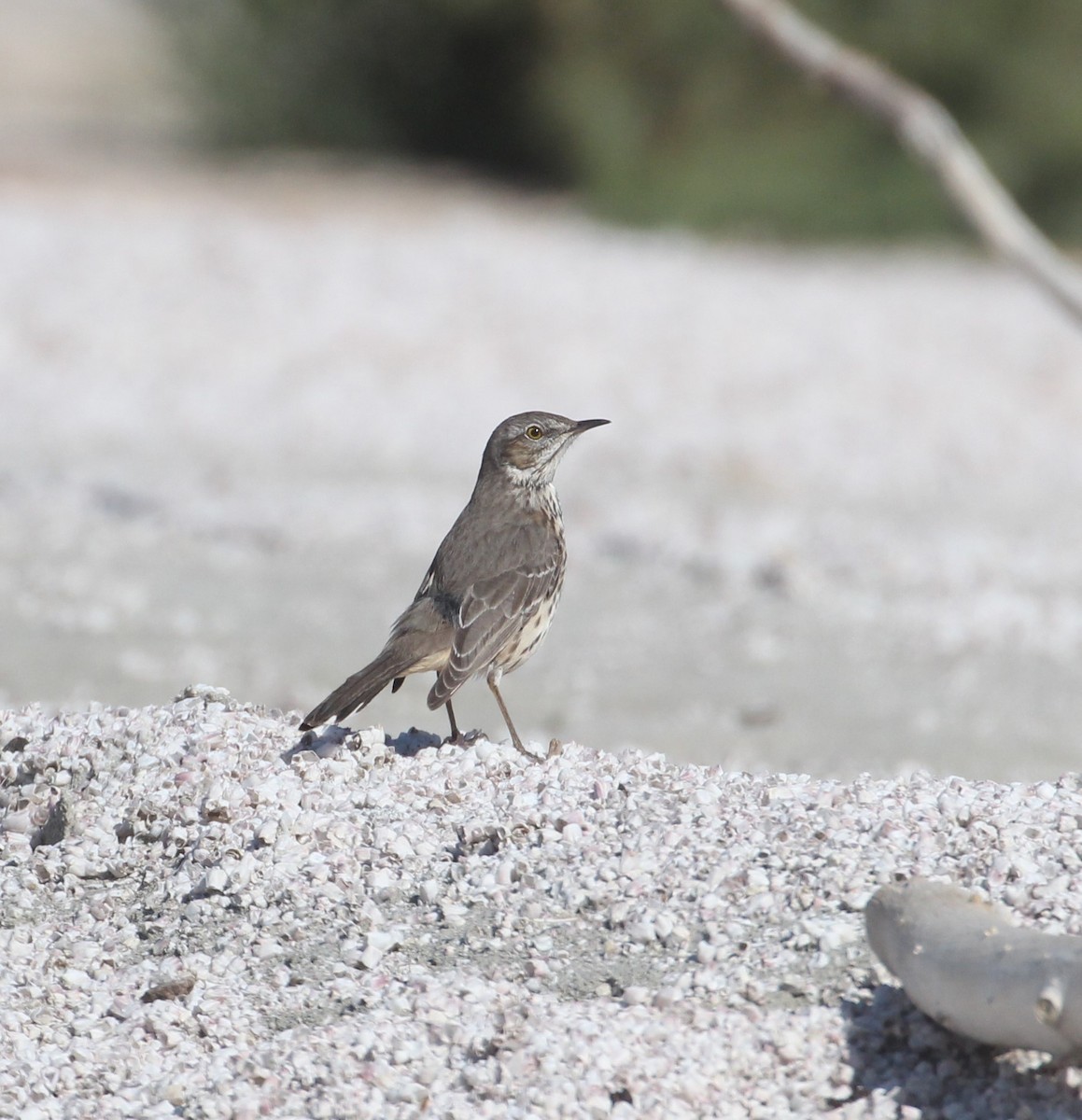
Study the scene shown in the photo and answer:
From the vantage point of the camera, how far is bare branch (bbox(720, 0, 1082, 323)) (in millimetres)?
10078

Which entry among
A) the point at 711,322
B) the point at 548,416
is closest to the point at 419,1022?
the point at 548,416

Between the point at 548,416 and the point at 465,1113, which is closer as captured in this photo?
the point at 465,1113

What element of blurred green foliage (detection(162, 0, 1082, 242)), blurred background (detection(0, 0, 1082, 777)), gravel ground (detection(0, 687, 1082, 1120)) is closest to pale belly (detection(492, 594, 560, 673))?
gravel ground (detection(0, 687, 1082, 1120))

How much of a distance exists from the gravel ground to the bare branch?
597 cm

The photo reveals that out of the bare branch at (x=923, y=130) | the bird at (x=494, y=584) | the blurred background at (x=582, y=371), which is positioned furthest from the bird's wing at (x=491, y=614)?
the bare branch at (x=923, y=130)

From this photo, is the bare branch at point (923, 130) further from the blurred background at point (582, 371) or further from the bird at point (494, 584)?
the bird at point (494, 584)

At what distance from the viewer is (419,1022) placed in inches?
150

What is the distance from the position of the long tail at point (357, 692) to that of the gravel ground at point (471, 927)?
10 centimetres

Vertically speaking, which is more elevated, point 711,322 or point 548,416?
point 711,322

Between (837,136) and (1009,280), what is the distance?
350cm

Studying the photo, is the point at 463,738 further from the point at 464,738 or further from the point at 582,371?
the point at 582,371

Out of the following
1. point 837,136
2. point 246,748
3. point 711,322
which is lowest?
point 246,748

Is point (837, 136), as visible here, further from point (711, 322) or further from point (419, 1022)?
point (419, 1022)

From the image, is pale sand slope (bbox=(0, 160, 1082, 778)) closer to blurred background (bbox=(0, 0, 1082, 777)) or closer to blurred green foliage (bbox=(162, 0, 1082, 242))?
blurred background (bbox=(0, 0, 1082, 777))
